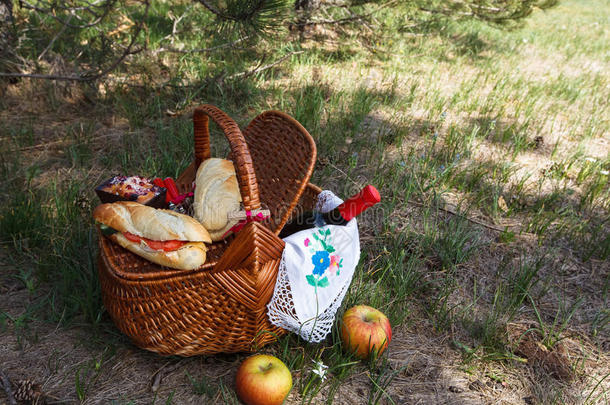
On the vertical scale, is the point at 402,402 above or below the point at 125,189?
below

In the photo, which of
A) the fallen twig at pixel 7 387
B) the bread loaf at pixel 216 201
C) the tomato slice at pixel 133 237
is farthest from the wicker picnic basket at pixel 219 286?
the fallen twig at pixel 7 387

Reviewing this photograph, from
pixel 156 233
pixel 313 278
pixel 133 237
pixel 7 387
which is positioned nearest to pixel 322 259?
pixel 313 278

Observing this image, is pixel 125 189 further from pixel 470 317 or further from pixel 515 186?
pixel 515 186

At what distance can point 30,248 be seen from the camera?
7.16 ft

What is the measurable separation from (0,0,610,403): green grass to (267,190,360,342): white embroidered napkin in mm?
162

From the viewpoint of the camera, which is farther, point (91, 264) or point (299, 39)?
point (299, 39)

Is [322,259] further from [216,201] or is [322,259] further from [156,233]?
[156,233]

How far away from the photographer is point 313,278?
1.62 m

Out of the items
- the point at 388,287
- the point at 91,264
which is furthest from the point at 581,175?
the point at 91,264

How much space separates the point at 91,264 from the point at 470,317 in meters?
1.84

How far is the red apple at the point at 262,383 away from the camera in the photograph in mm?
1478

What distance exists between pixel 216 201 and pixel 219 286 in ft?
1.55

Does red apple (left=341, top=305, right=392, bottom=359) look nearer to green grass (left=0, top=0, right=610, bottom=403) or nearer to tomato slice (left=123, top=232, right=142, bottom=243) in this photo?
green grass (left=0, top=0, right=610, bottom=403)

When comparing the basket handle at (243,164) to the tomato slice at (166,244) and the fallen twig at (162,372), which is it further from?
the fallen twig at (162,372)
